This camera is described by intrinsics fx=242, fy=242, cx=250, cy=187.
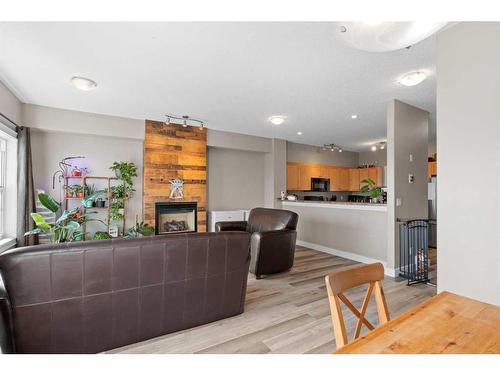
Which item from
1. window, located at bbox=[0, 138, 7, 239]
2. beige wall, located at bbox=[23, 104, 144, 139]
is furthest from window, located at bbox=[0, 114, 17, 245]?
beige wall, located at bbox=[23, 104, 144, 139]

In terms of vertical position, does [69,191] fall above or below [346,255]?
above

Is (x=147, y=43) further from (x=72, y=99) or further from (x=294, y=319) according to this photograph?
(x=294, y=319)

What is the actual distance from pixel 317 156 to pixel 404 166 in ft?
13.0

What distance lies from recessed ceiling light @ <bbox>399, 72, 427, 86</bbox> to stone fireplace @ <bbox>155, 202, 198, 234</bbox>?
421 centimetres

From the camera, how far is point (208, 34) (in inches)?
81.8

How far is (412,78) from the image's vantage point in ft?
9.23

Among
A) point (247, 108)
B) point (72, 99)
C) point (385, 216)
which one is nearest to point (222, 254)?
point (247, 108)

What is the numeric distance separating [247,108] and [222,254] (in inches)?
106

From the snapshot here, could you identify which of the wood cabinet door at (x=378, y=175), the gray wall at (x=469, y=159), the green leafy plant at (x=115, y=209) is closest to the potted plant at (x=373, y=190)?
the gray wall at (x=469, y=159)

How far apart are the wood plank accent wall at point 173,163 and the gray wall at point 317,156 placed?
2.81m

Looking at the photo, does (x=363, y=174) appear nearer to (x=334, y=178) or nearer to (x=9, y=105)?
(x=334, y=178)

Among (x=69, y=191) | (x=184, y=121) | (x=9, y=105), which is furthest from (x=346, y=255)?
(x=9, y=105)

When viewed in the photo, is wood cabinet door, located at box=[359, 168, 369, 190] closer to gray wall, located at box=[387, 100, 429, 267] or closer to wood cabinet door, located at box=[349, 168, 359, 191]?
wood cabinet door, located at box=[349, 168, 359, 191]
